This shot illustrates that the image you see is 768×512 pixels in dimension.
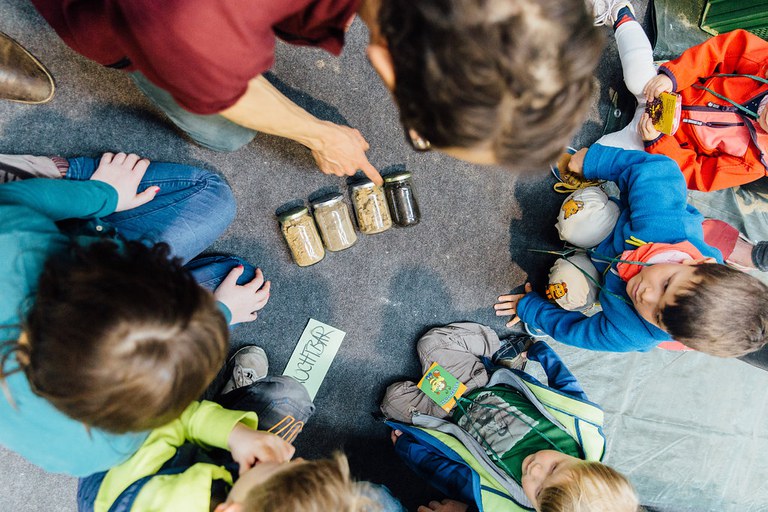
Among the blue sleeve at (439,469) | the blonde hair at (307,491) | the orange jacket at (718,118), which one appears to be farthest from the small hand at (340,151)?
the orange jacket at (718,118)

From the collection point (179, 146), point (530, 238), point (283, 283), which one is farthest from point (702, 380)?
point (179, 146)

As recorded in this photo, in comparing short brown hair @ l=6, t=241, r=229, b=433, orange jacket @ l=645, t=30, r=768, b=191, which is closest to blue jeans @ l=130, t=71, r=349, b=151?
short brown hair @ l=6, t=241, r=229, b=433

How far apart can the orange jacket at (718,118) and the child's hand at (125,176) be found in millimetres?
1363

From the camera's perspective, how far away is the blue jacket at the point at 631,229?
116 centimetres

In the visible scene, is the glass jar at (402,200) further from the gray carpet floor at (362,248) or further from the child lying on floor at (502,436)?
the child lying on floor at (502,436)

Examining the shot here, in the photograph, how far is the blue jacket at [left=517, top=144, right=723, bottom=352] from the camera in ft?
3.80

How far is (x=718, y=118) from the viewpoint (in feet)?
4.18

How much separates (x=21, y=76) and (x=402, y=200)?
931mm

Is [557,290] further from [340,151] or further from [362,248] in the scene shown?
[340,151]

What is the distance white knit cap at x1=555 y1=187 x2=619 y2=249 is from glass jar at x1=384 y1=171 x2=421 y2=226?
432mm

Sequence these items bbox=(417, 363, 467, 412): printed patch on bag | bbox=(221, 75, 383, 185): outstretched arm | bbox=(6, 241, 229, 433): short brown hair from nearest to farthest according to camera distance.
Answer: bbox=(6, 241, 229, 433): short brown hair < bbox=(221, 75, 383, 185): outstretched arm < bbox=(417, 363, 467, 412): printed patch on bag

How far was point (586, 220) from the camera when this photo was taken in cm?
129

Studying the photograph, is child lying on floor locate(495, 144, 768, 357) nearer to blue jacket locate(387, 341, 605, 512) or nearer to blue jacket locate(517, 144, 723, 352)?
blue jacket locate(517, 144, 723, 352)

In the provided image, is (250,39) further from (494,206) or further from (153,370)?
(494,206)
